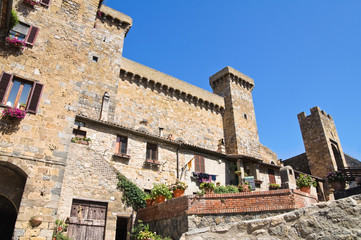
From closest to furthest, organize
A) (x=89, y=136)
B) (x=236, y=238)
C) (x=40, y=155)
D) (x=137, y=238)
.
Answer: (x=236, y=238), (x=40, y=155), (x=137, y=238), (x=89, y=136)

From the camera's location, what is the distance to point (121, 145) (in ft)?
54.7

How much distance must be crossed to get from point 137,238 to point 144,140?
23.1ft

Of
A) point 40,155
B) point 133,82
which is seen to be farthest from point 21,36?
point 133,82

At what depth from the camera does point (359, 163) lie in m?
38.2

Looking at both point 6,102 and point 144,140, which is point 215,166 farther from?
point 6,102

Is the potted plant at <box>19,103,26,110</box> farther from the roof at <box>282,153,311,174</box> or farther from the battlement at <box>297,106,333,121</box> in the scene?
the battlement at <box>297,106,333,121</box>

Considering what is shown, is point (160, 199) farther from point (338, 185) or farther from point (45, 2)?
point (338, 185)

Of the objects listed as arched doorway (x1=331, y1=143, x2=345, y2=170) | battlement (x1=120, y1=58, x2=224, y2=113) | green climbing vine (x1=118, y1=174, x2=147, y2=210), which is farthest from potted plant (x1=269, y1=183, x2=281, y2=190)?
arched doorway (x1=331, y1=143, x2=345, y2=170)

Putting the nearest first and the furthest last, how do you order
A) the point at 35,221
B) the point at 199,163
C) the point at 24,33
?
the point at 35,221
the point at 24,33
the point at 199,163

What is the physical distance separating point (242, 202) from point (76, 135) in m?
10.0

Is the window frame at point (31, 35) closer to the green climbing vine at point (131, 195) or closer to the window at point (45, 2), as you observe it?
the window at point (45, 2)

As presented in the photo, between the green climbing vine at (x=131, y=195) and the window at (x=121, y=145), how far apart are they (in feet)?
9.64

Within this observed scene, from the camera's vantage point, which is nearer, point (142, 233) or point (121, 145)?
point (142, 233)

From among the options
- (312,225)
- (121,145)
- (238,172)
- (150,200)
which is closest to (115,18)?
(121,145)
